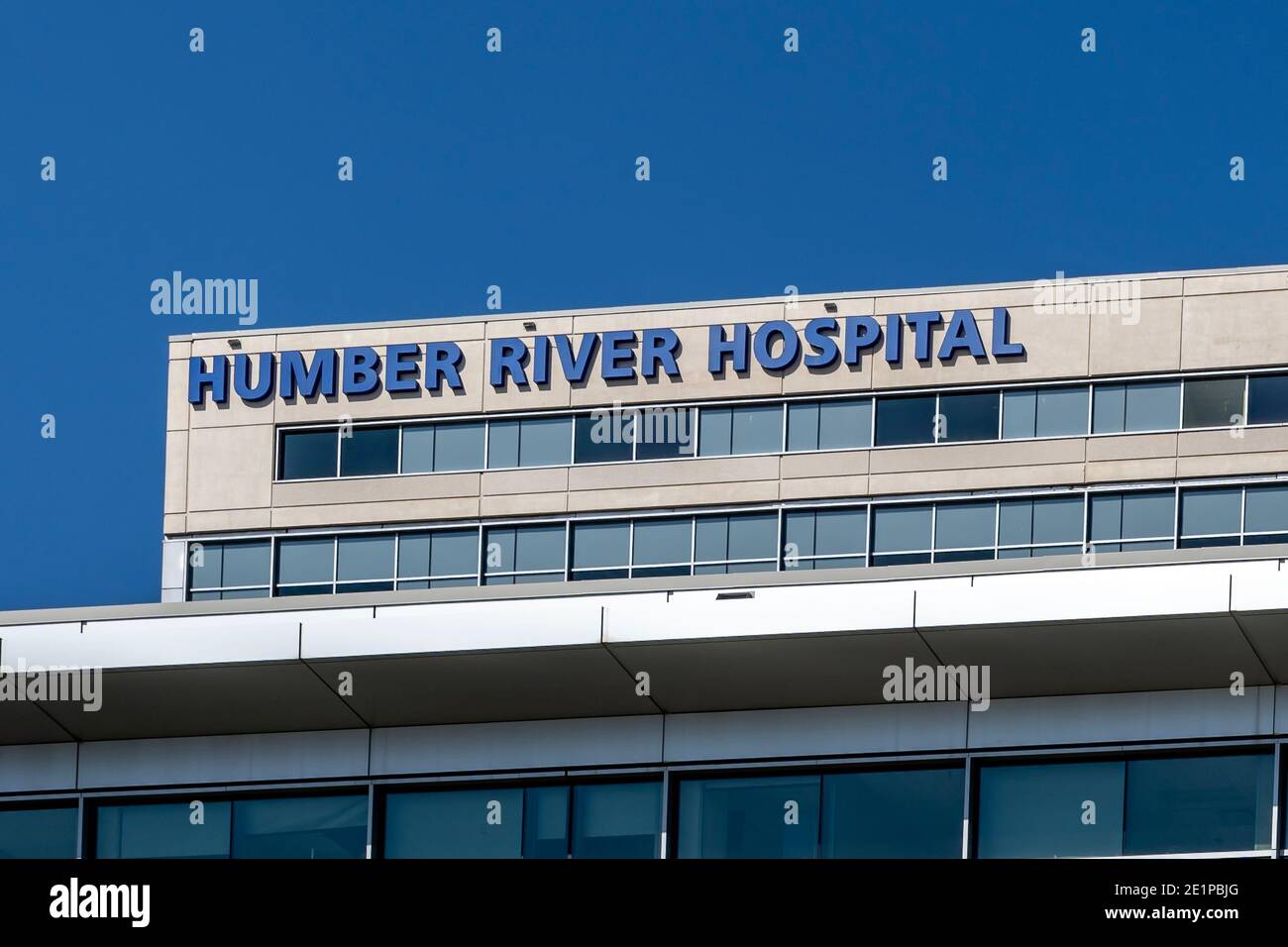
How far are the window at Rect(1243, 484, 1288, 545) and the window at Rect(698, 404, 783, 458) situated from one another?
39.9 feet

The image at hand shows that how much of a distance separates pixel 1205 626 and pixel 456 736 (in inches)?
271

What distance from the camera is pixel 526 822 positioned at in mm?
22766

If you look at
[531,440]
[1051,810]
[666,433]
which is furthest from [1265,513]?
[1051,810]

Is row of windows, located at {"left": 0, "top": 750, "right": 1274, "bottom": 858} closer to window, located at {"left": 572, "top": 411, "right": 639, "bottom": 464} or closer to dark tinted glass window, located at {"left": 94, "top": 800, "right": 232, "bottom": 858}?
dark tinted glass window, located at {"left": 94, "top": 800, "right": 232, "bottom": 858}

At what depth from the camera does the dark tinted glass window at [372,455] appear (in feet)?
226

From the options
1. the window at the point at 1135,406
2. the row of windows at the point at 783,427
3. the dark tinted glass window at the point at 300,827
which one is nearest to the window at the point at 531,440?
the row of windows at the point at 783,427

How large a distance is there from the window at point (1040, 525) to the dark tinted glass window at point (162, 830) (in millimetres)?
41113

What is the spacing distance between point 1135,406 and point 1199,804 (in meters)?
43.3

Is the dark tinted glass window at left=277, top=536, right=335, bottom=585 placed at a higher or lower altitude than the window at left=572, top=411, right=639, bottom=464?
lower

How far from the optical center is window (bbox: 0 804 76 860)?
77.4 ft

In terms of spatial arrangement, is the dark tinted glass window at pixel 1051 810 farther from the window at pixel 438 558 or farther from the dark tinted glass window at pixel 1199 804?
the window at pixel 438 558

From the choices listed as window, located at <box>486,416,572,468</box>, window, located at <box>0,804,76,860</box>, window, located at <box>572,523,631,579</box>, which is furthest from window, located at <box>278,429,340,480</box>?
window, located at <box>0,804,76,860</box>
